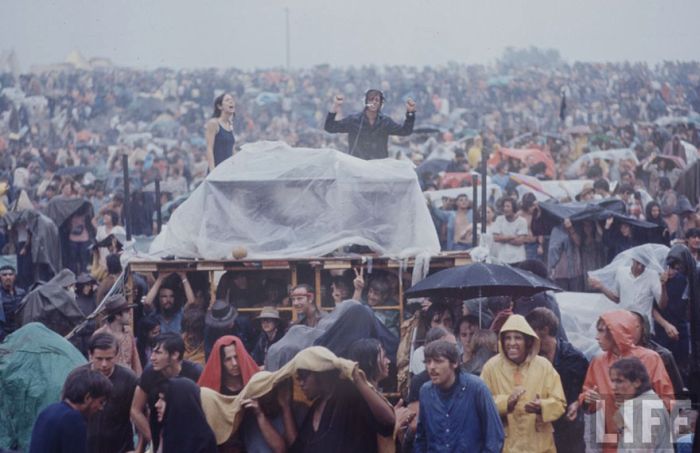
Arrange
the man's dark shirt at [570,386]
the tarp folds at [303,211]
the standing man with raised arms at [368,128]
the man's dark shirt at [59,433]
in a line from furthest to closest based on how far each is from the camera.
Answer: the standing man with raised arms at [368,128], the tarp folds at [303,211], the man's dark shirt at [570,386], the man's dark shirt at [59,433]

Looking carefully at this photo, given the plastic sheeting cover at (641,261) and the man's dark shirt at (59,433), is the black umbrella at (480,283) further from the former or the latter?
the man's dark shirt at (59,433)

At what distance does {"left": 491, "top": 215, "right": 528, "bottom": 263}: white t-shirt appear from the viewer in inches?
538

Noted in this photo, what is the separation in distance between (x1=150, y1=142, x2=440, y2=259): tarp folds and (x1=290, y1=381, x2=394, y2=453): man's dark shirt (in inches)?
159

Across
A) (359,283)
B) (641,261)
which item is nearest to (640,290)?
(641,261)

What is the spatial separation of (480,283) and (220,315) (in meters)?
2.20

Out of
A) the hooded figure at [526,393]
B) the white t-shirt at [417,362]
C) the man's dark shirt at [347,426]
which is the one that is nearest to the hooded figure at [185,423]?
the man's dark shirt at [347,426]

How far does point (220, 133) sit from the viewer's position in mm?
12312

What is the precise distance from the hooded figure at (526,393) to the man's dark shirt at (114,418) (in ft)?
7.19

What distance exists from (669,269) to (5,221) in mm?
9261

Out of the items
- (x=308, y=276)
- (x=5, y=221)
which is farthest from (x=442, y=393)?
(x=5, y=221)

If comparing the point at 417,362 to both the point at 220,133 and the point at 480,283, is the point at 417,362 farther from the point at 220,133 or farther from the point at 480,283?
the point at 220,133

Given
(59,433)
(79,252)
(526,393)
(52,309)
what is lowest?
(79,252)

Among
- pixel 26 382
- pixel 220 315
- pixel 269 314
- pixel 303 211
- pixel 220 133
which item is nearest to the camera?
pixel 26 382

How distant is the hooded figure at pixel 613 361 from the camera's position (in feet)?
24.6
